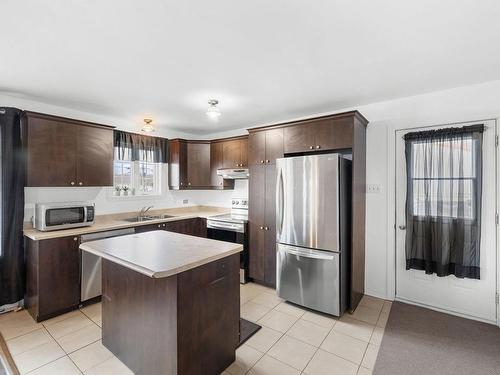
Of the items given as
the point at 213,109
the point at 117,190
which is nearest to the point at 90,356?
the point at 117,190

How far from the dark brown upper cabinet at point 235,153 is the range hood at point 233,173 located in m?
0.10

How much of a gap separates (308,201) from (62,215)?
281 centimetres

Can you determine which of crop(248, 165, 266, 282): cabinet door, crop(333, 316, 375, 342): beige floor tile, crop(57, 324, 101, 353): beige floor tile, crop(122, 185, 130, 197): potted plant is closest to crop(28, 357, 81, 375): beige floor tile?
crop(57, 324, 101, 353): beige floor tile

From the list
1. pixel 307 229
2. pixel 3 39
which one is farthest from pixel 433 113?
pixel 3 39

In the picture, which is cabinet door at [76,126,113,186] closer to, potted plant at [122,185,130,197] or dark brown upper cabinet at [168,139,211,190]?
potted plant at [122,185,130,197]

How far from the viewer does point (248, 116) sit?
12.7ft

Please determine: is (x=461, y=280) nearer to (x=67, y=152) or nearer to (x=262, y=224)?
(x=262, y=224)

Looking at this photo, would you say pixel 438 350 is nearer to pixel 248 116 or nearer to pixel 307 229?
pixel 307 229

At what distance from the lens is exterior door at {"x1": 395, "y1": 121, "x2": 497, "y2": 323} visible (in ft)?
8.59

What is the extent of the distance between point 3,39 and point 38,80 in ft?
2.49

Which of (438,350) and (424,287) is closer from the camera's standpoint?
(438,350)

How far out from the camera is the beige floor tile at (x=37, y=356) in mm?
2029

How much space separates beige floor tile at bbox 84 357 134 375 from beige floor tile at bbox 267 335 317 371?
1.16 meters

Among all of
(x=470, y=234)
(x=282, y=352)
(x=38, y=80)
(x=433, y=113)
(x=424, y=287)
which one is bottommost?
A: (x=282, y=352)
